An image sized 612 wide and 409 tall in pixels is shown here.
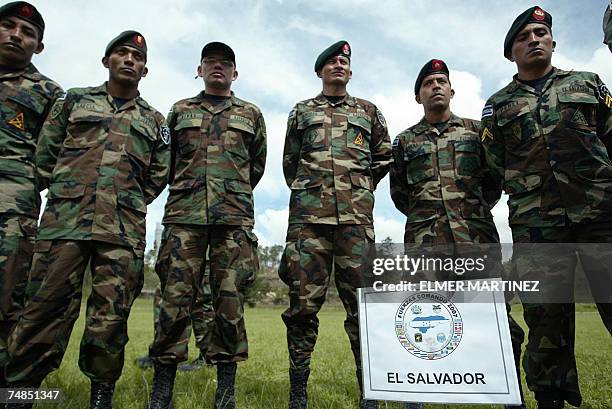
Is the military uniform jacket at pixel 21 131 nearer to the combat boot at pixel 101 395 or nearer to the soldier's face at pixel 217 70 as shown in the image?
the soldier's face at pixel 217 70

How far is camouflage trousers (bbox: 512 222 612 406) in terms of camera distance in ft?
7.85

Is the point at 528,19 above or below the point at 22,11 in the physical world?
below

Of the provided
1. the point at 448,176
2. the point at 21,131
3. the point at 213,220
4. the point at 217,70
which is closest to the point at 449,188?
the point at 448,176

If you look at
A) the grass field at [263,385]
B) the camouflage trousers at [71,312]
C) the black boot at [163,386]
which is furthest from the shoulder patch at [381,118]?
the black boot at [163,386]

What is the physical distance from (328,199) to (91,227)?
165 centimetres

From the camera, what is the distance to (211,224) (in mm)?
2977

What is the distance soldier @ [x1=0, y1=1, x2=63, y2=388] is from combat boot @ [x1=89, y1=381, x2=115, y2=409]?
57cm

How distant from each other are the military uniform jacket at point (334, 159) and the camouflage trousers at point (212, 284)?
55 centimetres

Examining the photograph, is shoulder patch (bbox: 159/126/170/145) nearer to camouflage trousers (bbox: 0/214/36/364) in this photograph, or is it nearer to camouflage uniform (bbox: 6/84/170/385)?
camouflage uniform (bbox: 6/84/170/385)

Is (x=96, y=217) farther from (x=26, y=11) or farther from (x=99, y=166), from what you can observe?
(x=26, y=11)

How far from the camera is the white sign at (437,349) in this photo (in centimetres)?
186

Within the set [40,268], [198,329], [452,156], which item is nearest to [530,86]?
[452,156]

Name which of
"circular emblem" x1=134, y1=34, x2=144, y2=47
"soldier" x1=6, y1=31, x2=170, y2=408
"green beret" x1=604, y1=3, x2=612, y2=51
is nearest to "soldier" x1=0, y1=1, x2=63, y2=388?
"soldier" x1=6, y1=31, x2=170, y2=408

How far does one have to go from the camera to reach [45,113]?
317 centimetres
